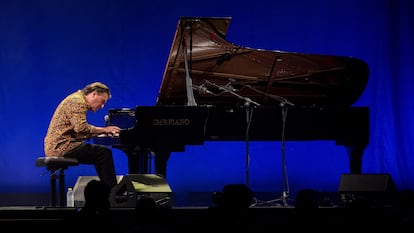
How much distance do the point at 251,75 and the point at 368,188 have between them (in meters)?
1.71

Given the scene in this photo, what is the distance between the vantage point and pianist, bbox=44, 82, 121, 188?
604cm

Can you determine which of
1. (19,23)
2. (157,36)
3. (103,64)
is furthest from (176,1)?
(19,23)

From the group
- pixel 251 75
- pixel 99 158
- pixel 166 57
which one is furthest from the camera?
pixel 166 57

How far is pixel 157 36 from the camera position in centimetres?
855

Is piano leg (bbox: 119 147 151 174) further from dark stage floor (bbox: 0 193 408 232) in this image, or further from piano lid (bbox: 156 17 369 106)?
dark stage floor (bbox: 0 193 408 232)

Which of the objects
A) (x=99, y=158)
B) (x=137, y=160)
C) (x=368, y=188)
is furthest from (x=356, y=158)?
(x=99, y=158)

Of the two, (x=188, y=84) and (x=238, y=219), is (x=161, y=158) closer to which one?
(x=188, y=84)

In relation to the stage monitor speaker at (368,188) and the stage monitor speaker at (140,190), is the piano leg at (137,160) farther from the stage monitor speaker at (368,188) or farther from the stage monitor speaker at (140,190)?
the stage monitor speaker at (368,188)

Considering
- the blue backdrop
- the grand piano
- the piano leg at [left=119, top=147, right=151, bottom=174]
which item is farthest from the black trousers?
the blue backdrop

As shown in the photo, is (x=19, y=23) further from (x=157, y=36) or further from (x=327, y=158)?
(x=327, y=158)

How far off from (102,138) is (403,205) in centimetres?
368

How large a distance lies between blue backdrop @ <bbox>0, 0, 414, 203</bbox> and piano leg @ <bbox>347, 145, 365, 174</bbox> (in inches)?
89.9

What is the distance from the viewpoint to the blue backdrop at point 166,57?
8391 mm

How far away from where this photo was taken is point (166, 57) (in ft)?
28.0
